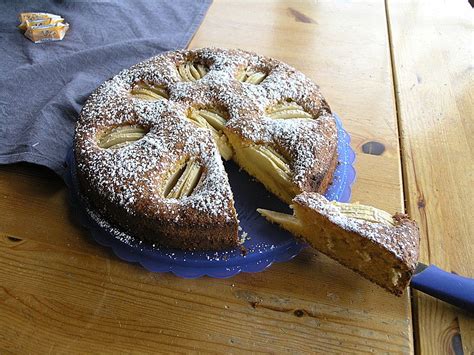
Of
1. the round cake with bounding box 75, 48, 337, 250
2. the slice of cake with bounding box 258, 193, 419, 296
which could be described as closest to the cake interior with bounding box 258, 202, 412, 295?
the slice of cake with bounding box 258, 193, 419, 296

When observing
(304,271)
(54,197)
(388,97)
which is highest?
(388,97)

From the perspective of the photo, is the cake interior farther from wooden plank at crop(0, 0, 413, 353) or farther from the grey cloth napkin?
the grey cloth napkin

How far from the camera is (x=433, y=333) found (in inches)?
39.2

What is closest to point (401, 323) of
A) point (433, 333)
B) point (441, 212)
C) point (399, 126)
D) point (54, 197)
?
point (433, 333)

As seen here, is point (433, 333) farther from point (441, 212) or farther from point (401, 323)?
point (441, 212)

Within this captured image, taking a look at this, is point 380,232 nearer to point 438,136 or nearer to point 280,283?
point 280,283

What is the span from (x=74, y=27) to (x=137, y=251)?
134 centimetres

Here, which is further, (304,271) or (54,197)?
(54,197)

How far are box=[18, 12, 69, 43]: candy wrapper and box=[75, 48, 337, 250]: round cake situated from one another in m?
0.63

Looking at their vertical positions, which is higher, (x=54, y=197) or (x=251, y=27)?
(x=251, y=27)

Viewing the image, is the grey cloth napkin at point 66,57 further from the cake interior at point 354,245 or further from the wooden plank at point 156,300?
the cake interior at point 354,245

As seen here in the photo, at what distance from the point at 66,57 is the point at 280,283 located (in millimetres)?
1290

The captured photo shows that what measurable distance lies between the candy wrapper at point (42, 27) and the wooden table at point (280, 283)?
0.82m

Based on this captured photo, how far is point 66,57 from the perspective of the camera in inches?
70.0
